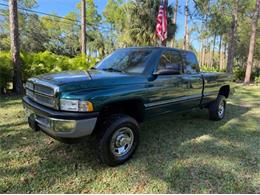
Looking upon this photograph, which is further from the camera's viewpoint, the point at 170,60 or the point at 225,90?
the point at 225,90

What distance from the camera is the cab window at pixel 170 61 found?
13.6 ft

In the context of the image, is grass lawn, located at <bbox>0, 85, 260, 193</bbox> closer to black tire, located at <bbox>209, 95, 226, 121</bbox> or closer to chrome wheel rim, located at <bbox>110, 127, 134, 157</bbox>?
chrome wheel rim, located at <bbox>110, 127, 134, 157</bbox>

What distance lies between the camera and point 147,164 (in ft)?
11.6

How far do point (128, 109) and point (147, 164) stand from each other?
36.3 inches

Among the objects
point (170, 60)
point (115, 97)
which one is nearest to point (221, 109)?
point (170, 60)

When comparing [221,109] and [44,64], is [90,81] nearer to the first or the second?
[221,109]

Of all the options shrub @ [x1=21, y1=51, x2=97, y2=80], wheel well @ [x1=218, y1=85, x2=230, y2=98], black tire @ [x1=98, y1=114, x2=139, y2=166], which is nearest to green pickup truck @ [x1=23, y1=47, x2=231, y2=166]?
black tire @ [x1=98, y1=114, x2=139, y2=166]

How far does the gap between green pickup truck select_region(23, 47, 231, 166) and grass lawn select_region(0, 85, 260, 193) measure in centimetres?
42

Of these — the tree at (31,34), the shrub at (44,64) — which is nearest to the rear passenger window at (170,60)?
the shrub at (44,64)

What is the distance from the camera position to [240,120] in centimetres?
620

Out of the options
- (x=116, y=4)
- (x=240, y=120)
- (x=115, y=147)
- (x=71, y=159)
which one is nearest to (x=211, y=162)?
(x=115, y=147)

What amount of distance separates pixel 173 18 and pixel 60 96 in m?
17.9

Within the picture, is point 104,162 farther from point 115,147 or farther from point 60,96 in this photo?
point 60,96

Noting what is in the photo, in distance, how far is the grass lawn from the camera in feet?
9.76
